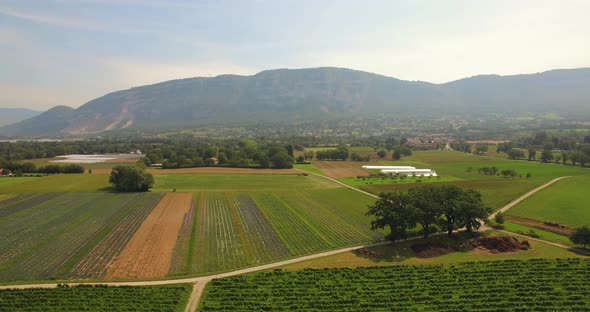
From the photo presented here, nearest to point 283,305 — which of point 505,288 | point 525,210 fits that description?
point 505,288

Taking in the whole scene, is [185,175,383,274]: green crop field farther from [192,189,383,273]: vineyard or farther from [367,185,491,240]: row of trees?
[367,185,491,240]: row of trees

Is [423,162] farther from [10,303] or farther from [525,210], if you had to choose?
[10,303]

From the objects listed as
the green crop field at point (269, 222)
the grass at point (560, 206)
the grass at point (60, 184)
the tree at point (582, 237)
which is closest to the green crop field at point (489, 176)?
the grass at point (560, 206)

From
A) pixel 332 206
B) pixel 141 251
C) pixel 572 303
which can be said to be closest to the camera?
pixel 572 303

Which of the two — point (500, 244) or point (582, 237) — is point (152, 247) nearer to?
point (500, 244)

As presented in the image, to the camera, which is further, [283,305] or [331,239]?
[331,239]

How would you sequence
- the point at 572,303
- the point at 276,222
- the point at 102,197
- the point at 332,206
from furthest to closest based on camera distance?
the point at 102,197 → the point at 332,206 → the point at 276,222 → the point at 572,303
